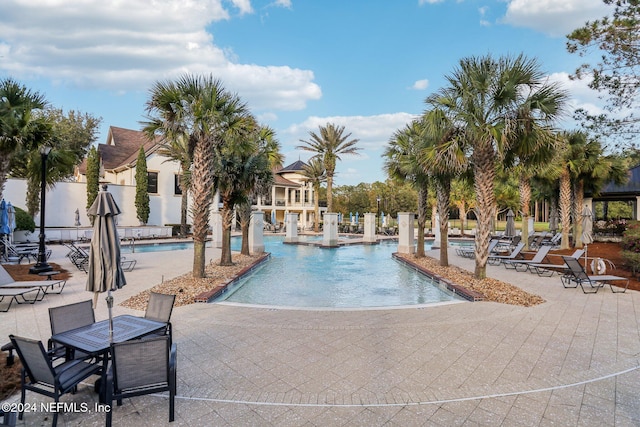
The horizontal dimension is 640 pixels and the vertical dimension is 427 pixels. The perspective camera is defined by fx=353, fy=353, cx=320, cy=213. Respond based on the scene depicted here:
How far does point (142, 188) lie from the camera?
28.7m

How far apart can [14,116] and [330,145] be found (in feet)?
81.5

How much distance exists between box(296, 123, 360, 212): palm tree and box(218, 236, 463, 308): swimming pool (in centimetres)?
1707

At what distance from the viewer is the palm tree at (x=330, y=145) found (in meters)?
33.1

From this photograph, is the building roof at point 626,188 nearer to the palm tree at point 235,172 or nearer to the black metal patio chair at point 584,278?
the black metal patio chair at point 584,278

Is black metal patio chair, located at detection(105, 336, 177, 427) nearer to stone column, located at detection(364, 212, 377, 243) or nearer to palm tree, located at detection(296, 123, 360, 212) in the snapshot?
stone column, located at detection(364, 212, 377, 243)

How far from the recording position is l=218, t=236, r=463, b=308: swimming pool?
909 centimetres

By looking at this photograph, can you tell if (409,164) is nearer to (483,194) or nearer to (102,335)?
(483,194)

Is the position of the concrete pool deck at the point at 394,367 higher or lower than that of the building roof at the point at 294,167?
lower

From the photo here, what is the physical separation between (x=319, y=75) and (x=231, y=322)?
61.4 feet

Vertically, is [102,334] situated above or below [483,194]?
below

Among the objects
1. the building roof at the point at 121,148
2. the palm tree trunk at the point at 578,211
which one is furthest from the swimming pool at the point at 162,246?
the palm tree trunk at the point at 578,211

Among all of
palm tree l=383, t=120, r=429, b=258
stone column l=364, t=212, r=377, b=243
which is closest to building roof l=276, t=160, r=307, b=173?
stone column l=364, t=212, r=377, b=243

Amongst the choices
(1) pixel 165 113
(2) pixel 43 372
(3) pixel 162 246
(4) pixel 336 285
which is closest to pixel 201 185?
(1) pixel 165 113

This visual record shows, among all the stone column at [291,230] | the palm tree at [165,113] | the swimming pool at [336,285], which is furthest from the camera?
the stone column at [291,230]
